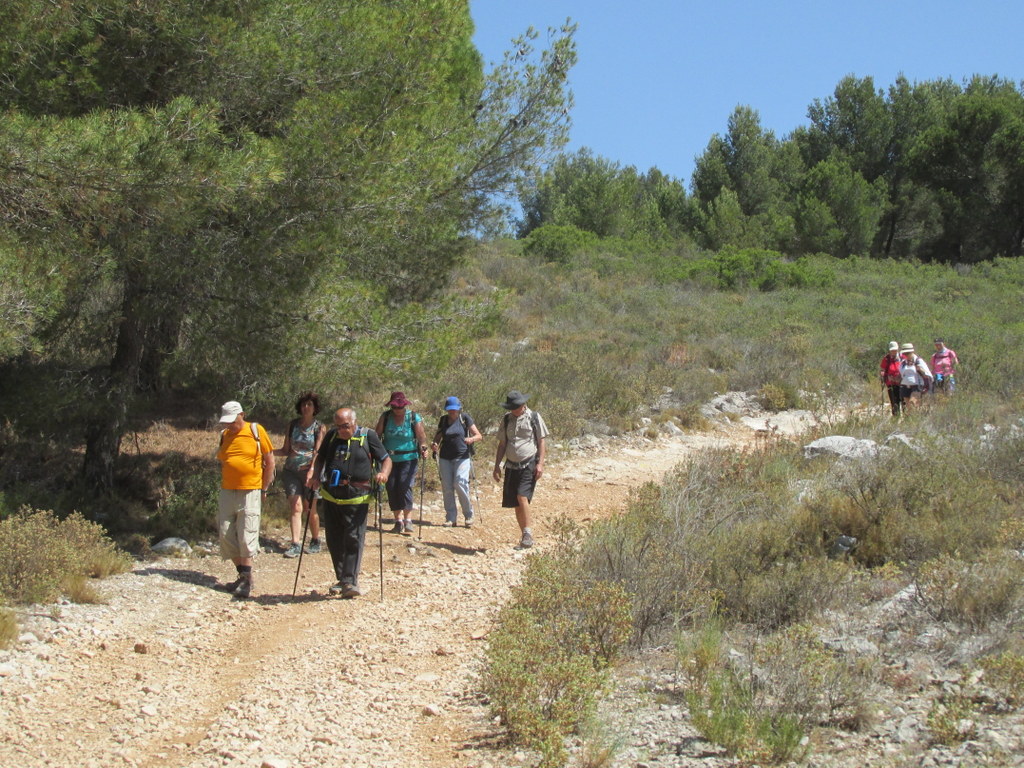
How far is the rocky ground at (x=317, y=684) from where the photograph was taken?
448cm

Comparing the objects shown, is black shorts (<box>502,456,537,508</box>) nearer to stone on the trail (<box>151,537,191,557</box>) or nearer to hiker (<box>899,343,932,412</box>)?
stone on the trail (<box>151,537,191,557</box>)

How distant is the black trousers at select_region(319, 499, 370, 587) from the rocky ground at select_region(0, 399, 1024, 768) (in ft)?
0.84

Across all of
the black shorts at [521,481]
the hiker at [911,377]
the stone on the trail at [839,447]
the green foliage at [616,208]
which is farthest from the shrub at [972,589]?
the green foliage at [616,208]

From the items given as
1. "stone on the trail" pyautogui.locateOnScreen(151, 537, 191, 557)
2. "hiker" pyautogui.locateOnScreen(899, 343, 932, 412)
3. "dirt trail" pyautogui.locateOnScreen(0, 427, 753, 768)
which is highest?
"hiker" pyautogui.locateOnScreen(899, 343, 932, 412)

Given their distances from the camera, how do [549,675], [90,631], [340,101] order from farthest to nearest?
[340,101] → [90,631] → [549,675]

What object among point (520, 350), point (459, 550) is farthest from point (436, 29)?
point (520, 350)

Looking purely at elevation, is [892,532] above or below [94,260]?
below

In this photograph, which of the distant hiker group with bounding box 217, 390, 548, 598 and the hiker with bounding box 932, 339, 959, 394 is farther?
the hiker with bounding box 932, 339, 959, 394

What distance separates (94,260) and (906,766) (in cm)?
696

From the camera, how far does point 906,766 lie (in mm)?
3861

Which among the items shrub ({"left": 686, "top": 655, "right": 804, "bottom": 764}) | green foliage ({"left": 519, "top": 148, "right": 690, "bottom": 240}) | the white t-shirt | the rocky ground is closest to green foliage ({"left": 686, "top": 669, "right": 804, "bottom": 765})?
shrub ({"left": 686, "top": 655, "right": 804, "bottom": 764})

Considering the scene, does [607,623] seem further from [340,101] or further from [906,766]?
[340,101]

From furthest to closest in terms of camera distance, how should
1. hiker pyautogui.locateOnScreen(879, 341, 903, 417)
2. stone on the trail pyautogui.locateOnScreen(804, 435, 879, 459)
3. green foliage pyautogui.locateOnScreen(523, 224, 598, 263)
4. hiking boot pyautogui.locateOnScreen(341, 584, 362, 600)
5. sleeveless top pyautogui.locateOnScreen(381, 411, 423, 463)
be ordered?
green foliage pyautogui.locateOnScreen(523, 224, 598, 263) < hiker pyautogui.locateOnScreen(879, 341, 903, 417) < stone on the trail pyautogui.locateOnScreen(804, 435, 879, 459) < sleeveless top pyautogui.locateOnScreen(381, 411, 423, 463) < hiking boot pyautogui.locateOnScreen(341, 584, 362, 600)

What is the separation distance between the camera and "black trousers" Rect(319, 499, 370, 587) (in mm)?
7273
